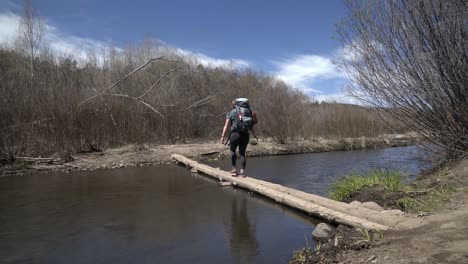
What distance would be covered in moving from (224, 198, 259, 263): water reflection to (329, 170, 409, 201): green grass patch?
197 centimetres

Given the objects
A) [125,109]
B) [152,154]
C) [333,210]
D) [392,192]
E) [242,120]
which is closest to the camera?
[333,210]

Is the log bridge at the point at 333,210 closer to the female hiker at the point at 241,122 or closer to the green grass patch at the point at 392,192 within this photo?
the green grass patch at the point at 392,192

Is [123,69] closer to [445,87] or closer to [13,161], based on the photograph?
[13,161]

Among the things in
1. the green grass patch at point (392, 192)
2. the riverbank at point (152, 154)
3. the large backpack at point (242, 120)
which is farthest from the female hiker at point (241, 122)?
the riverbank at point (152, 154)

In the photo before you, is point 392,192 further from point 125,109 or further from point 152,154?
point 125,109

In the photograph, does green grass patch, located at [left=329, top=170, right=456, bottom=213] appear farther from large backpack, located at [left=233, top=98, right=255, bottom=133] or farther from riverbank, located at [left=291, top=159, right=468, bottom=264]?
large backpack, located at [left=233, top=98, right=255, bottom=133]

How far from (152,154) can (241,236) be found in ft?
39.4

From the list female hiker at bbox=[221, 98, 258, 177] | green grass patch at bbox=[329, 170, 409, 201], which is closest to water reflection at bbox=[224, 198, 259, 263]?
green grass patch at bbox=[329, 170, 409, 201]

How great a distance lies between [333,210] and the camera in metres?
6.35

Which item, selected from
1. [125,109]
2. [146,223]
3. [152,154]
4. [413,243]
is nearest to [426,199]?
[413,243]

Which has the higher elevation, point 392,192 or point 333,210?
point 392,192

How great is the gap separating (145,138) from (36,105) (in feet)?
18.5

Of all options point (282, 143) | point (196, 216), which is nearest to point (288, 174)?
point (196, 216)

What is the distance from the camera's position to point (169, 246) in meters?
5.38
